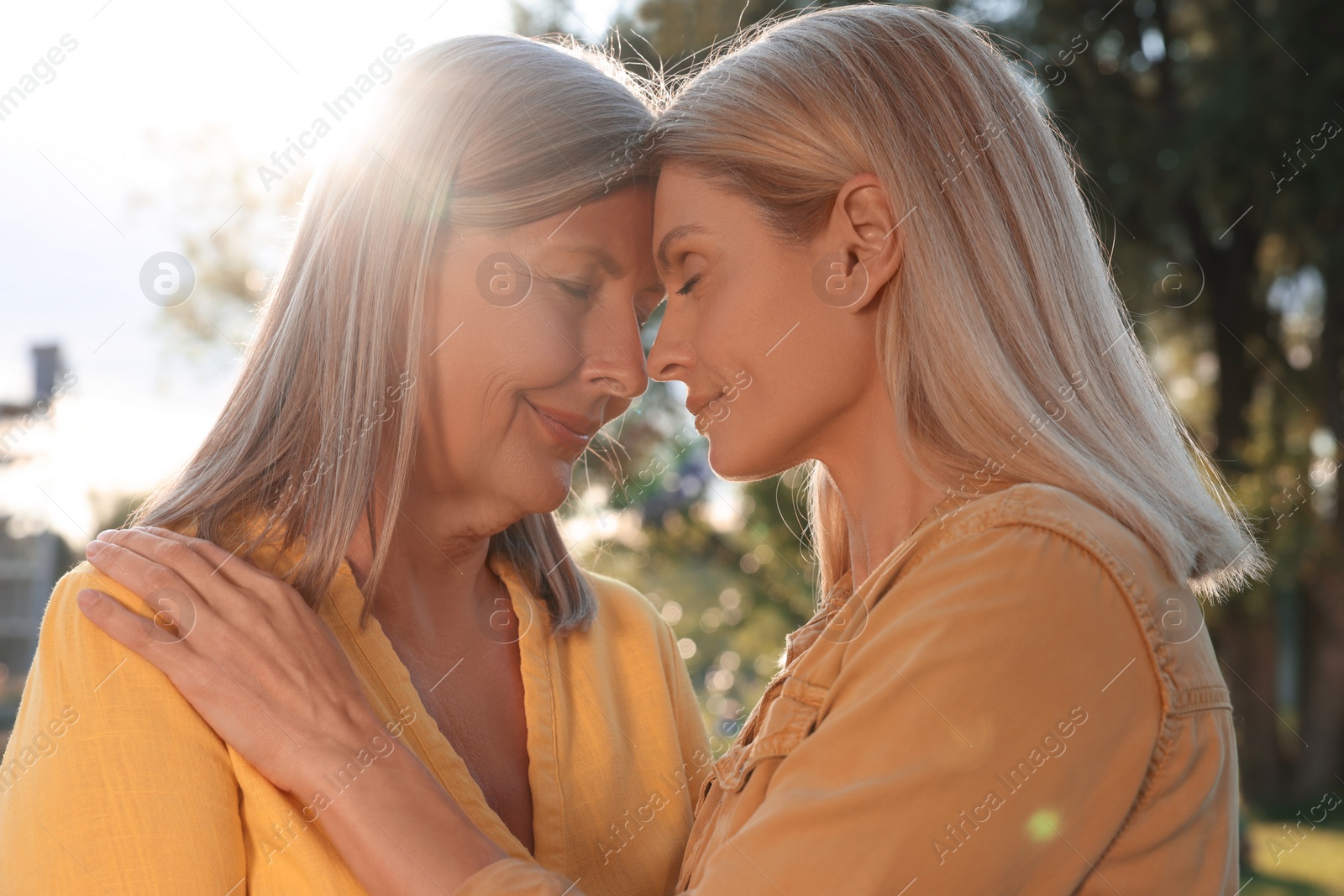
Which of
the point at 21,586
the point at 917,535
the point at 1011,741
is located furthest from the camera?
the point at 21,586

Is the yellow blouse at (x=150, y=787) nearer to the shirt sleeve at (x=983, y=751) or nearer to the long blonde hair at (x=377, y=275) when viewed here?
the long blonde hair at (x=377, y=275)

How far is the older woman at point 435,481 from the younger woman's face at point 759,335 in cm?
28

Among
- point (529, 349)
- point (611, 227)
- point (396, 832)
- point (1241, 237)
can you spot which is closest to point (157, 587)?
point (396, 832)

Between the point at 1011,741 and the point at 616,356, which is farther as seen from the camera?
the point at 616,356

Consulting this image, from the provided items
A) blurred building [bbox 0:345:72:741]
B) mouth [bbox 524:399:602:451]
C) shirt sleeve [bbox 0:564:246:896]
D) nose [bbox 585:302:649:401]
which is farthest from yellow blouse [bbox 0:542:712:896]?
blurred building [bbox 0:345:72:741]

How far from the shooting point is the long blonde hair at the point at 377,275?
6.75 feet

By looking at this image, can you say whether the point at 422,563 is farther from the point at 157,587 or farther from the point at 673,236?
the point at 673,236

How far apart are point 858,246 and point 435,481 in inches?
38.5

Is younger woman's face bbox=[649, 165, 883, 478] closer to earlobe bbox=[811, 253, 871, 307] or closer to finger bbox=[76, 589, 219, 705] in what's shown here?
earlobe bbox=[811, 253, 871, 307]

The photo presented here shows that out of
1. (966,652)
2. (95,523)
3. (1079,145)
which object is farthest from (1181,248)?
(966,652)

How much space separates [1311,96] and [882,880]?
8942mm

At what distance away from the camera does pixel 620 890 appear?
2.25m

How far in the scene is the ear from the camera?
185cm

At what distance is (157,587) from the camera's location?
1.79 m
